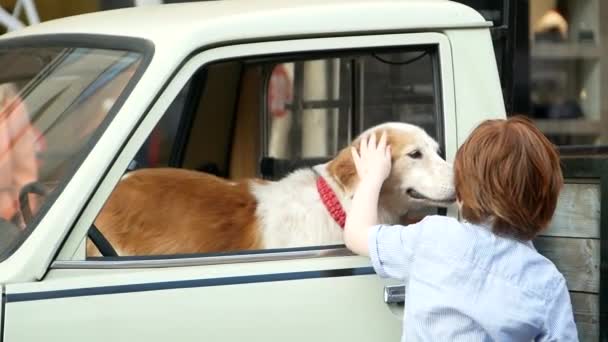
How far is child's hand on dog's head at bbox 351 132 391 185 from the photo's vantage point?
10.7 feet

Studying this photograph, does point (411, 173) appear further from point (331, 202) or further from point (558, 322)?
point (558, 322)

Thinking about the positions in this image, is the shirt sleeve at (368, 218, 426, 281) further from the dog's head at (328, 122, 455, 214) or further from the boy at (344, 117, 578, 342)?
the dog's head at (328, 122, 455, 214)

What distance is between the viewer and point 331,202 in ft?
11.6

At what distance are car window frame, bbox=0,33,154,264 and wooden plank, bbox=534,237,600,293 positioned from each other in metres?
1.58

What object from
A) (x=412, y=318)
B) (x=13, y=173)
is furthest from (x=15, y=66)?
(x=412, y=318)

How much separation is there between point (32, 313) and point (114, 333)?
22 centimetres

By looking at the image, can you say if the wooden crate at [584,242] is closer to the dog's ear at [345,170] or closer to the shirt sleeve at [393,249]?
the dog's ear at [345,170]

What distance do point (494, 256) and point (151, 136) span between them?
111 cm

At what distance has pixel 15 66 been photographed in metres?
3.56

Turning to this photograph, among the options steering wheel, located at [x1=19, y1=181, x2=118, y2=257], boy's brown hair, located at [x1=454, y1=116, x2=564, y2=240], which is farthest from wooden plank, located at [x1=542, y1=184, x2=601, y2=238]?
steering wheel, located at [x1=19, y1=181, x2=118, y2=257]

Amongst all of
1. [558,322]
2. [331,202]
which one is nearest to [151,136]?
[331,202]

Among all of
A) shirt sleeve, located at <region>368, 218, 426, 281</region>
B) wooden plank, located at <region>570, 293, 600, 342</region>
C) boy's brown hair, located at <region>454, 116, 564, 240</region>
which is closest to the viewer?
boy's brown hair, located at <region>454, 116, 564, 240</region>

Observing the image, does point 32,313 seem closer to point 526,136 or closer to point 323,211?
point 323,211

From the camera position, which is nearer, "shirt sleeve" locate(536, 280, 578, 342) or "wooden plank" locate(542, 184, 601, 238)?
"shirt sleeve" locate(536, 280, 578, 342)
